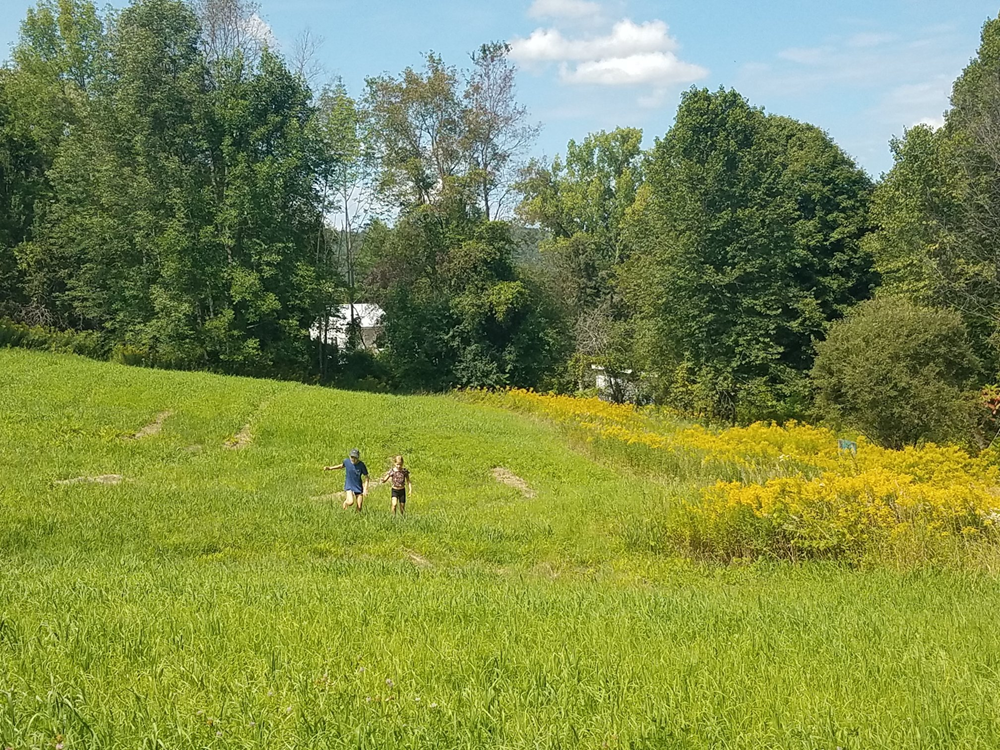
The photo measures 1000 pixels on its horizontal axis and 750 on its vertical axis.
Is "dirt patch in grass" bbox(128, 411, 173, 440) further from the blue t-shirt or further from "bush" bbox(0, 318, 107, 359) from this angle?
"bush" bbox(0, 318, 107, 359)

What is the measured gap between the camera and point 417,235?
1644 inches

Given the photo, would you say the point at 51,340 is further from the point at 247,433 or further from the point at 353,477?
the point at 353,477

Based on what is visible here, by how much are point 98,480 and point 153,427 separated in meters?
6.05

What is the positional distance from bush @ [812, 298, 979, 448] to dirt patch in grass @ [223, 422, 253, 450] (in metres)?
19.7

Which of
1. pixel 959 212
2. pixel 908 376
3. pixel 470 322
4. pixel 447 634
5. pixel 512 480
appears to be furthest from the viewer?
pixel 470 322

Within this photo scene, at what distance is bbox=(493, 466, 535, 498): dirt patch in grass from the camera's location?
50.1 ft

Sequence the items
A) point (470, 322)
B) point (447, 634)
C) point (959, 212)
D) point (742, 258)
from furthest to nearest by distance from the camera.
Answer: point (470, 322) < point (742, 258) < point (959, 212) < point (447, 634)

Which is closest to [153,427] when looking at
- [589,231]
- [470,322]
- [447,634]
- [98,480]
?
[98,480]

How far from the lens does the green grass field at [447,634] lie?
312 cm

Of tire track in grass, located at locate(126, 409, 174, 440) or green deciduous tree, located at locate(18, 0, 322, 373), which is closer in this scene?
tire track in grass, located at locate(126, 409, 174, 440)

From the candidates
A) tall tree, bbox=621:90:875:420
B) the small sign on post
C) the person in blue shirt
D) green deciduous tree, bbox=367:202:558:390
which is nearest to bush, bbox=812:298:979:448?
the small sign on post

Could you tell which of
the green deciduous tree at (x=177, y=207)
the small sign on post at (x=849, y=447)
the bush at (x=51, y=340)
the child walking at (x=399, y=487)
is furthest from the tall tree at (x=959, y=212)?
the bush at (x=51, y=340)

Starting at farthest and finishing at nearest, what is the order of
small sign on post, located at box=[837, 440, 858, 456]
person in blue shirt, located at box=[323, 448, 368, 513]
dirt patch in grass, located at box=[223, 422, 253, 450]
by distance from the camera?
dirt patch in grass, located at box=[223, 422, 253, 450], small sign on post, located at box=[837, 440, 858, 456], person in blue shirt, located at box=[323, 448, 368, 513]

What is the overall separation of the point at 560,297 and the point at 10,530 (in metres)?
41.1
